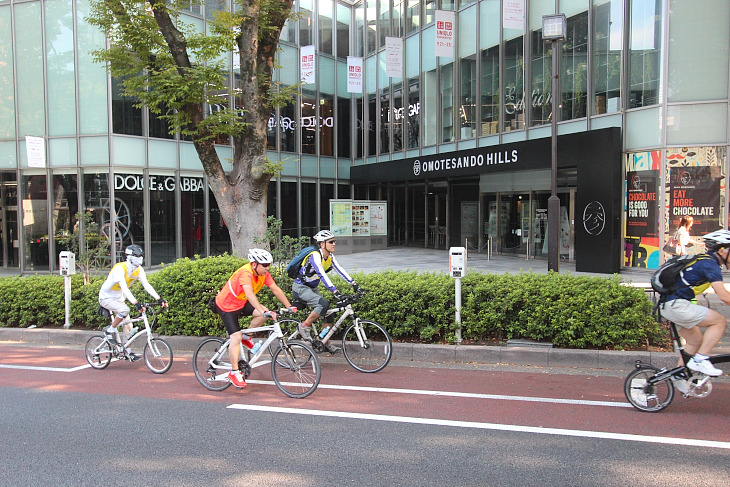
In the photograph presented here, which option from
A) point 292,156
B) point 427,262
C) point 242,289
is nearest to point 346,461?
point 242,289

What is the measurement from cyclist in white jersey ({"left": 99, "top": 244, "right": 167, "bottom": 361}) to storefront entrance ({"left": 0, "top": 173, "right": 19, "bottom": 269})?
1588 centimetres

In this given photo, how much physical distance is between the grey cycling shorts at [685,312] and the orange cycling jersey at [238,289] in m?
4.46

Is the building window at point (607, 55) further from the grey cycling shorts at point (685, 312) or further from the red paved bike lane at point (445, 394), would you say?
the grey cycling shorts at point (685, 312)

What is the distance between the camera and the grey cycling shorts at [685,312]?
5.51 metres

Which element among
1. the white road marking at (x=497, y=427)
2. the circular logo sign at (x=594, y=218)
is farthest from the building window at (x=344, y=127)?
the white road marking at (x=497, y=427)

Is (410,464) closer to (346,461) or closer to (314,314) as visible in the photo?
(346,461)

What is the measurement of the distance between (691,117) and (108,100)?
17.9 metres

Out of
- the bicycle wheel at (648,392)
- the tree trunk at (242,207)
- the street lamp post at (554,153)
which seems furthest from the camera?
the street lamp post at (554,153)

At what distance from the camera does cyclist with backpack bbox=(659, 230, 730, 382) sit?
5430mm

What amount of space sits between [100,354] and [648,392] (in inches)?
282

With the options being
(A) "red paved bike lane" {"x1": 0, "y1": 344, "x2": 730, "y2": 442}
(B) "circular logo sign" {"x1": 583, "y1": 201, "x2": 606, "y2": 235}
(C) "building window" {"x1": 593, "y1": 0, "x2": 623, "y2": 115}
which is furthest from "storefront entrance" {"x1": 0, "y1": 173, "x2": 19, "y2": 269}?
(C) "building window" {"x1": 593, "y1": 0, "x2": 623, "y2": 115}

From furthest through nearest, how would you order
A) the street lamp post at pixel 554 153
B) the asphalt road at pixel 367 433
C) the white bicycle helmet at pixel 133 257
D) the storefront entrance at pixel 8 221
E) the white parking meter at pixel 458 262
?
the storefront entrance at pixel 8 221 < the street lamp post at pixel 554 153 < the white parking meter at pixel 458 262 < the white bicycle helmet at pixel 133 257 < the asphalt road at pixel 367 433

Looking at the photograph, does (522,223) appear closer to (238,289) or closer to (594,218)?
(594,218)

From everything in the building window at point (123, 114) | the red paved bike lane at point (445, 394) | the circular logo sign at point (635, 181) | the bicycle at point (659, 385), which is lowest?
the red paved bike lane at point (445, 394)
